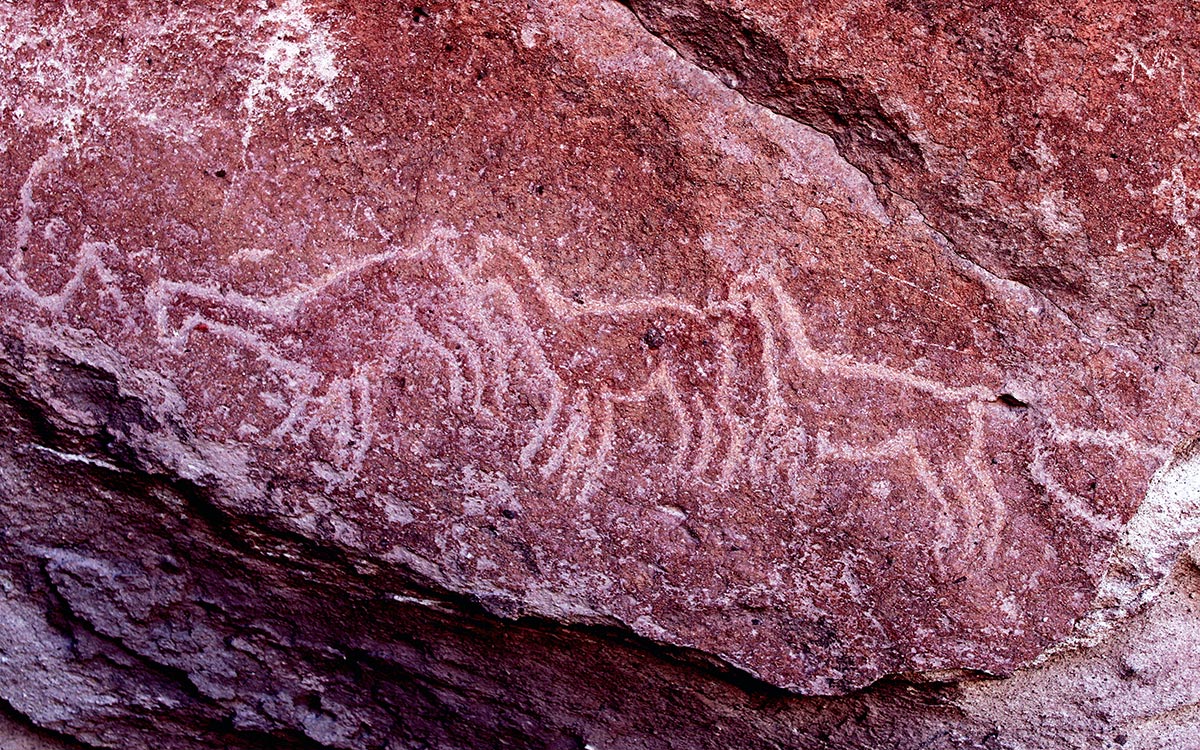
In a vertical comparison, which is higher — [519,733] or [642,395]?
[642,395]

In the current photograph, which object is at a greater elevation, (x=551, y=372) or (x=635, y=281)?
(x=635, y=281)

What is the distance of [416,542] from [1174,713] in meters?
0.88

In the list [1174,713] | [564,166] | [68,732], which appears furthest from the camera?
[68,732]

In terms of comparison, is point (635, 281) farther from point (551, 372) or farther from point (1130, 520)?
point (1130, 520)

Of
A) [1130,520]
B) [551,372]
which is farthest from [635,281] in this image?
[1130,520]

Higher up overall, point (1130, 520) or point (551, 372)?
point (1130, 520)

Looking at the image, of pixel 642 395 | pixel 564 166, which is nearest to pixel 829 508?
pixel 642 395

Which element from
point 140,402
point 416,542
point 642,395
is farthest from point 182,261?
point 642,395

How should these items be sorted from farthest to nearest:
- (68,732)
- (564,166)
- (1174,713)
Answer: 1. (68,732)
2. (1174,713)
3. (564,166)

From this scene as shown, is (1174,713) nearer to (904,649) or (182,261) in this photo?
(904,649)

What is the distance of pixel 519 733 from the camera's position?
1409 millimetres

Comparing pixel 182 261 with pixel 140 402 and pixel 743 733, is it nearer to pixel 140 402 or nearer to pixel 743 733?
pixel 140 402

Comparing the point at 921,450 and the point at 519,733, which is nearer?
the point at 921,450

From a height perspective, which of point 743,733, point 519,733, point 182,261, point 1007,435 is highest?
point 1007,435
